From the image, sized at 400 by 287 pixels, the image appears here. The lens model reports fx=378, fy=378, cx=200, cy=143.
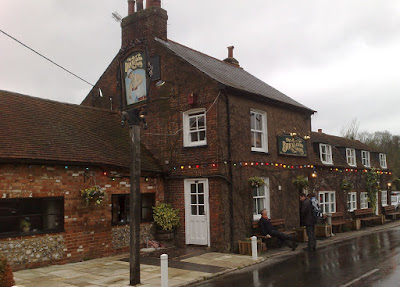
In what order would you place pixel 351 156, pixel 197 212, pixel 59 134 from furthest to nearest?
pixel 351 156 → pixel 197 212 → pixel 59 134

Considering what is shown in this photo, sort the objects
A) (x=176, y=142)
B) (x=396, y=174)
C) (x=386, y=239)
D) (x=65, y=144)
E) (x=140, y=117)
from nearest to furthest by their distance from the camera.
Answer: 1. (x=140, y=117)
2. (x=65, y=144)
3. (x=176, y=142)
4. (x=386, y=239)
5. (x=396, y=174)

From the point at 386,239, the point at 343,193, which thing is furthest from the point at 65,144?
the point at 343,193

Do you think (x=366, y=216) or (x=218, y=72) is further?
(x=366, y=216)

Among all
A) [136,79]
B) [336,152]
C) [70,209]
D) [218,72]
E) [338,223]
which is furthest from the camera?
[336,152]

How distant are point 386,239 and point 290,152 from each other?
5.34 meters

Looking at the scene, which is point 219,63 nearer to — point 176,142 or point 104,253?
point 176,142

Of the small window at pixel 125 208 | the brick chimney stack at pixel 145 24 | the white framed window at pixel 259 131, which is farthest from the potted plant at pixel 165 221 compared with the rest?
the brick chimney stack at pixel 145 24

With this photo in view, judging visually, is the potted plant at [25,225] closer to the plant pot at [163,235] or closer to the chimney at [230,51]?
the plant pot at [163,235]

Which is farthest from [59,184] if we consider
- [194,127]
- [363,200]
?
[363,200]

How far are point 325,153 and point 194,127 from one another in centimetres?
1064

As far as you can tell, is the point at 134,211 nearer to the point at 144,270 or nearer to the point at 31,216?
the point at 144,270

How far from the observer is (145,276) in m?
9.65

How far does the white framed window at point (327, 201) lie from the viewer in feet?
67.7

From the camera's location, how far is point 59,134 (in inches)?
499
